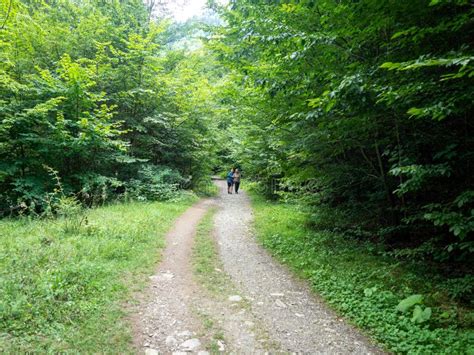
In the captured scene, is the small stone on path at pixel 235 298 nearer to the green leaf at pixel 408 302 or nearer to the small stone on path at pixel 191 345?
the small stone on path at pixel 191 345

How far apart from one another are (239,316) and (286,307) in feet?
2.94

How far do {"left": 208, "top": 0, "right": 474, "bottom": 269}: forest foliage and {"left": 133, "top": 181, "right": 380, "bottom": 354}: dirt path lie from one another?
240cm

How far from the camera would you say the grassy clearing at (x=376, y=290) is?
3.71 metres

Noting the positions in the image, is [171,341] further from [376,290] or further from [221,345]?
[376,290]

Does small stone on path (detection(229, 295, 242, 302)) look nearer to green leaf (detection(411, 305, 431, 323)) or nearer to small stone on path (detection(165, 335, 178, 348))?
small stone on path (detection(165, 335, 178, 348))

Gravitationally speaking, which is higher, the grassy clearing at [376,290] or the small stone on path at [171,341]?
the grassy clearing at [376,290]

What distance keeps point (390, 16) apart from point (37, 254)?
26.3 feet

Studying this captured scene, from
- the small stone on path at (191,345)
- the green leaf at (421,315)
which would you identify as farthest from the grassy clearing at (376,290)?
the small stone on path at (191,345)

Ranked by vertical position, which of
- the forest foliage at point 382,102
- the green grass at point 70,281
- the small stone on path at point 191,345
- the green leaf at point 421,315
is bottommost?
the small stone on path at point 191,345

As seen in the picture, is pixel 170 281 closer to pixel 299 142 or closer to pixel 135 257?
pixel 135 257

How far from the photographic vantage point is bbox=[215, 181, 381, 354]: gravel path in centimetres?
388

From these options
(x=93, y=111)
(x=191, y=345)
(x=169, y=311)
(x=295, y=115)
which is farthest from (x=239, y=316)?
(x=93, y=111)

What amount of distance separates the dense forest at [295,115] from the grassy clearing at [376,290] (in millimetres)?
342

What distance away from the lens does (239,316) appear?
454 cm
